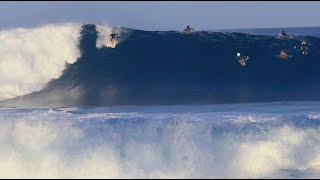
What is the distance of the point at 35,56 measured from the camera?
20.9m

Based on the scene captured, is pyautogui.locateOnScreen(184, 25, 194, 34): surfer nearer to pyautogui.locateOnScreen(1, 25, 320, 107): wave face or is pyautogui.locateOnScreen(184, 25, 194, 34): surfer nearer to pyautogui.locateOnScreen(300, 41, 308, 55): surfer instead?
pyautogui.locateOnScreen(1, 25, 320, 107): wave face

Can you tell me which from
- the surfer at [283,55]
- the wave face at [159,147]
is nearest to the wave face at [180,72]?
the surfer at [283,55]

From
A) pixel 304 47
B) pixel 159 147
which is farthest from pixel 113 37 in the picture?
pixel 159 147

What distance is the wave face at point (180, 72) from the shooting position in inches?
753

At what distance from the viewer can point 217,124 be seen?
13.4 metres

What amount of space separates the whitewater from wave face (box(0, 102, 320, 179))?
0.02 metres

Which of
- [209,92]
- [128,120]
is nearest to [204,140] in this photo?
[128,120]

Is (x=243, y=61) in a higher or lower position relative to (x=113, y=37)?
lower

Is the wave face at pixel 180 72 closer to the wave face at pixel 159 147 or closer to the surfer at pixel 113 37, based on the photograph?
the surfer at pixel 113 37

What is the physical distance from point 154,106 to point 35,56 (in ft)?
17.4

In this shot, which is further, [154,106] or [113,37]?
[113,37]

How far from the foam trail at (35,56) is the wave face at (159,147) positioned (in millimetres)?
6414

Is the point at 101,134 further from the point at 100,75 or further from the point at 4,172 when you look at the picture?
the point at 100,75

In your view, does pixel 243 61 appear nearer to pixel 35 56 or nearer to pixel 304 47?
pixel 304 47
